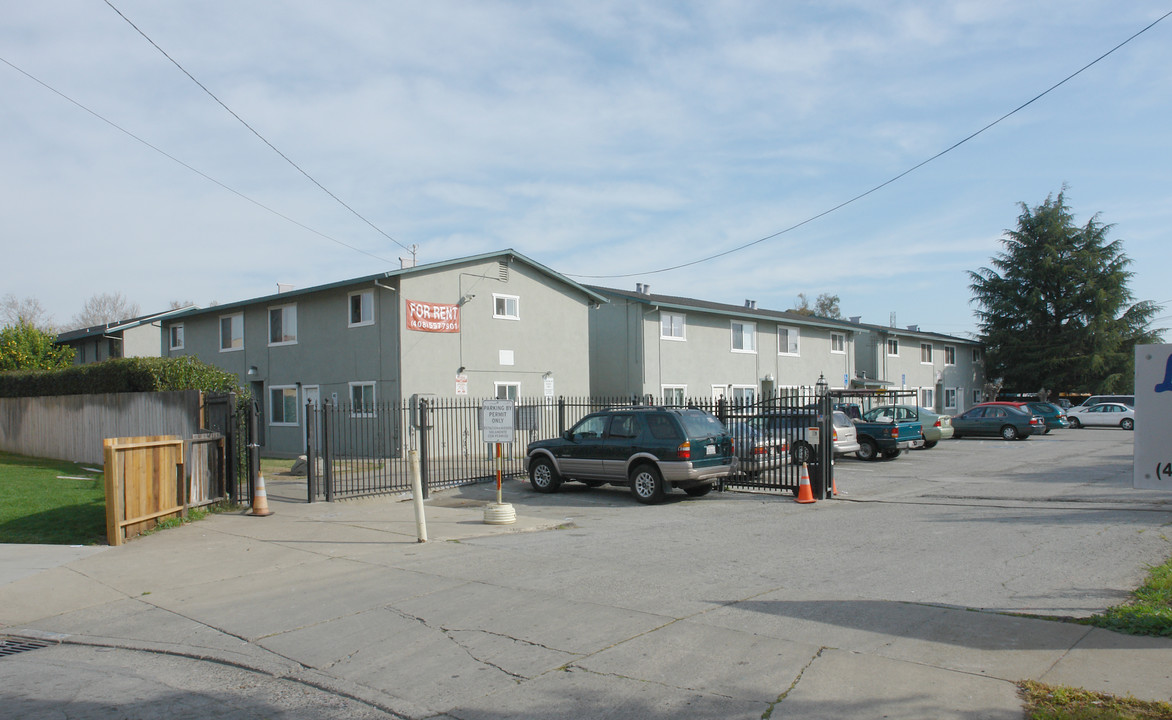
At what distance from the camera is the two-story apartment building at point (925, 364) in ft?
151

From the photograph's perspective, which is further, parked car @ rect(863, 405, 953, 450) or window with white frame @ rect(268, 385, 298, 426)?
window with white frame @ rect(268, 385, 298, 426)

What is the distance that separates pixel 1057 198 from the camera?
182 ft

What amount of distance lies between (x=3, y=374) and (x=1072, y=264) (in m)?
58.9

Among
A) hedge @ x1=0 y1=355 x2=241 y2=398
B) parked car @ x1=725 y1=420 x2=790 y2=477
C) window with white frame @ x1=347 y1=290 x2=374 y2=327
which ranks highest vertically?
window with white frame @ x1=347 y1=290 x2=374 y2=327

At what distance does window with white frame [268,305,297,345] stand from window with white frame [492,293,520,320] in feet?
23.1

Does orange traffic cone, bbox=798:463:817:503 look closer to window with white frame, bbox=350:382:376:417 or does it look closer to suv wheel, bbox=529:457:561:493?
suv wheel, bbox=529:457:561:493

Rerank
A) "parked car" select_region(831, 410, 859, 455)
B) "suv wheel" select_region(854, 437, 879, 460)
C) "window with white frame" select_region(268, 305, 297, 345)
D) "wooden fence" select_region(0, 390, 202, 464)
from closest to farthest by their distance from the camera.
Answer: "wooden fence" select_region(0, 390, 202, 464) → "parked car" select_region(831, 410, 859, 455) → "suv wheel" select_region(854, 437, 879, 460) → "window with white frame" select_region(268, 305, 297, 345)

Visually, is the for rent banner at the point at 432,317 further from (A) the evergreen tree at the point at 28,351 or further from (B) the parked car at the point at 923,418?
(A) the evergreen tree at the point at 28,351

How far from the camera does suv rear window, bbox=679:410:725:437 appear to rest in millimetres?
14688

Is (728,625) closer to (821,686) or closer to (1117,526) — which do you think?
(821,686)

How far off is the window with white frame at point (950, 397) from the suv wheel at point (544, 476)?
142ft

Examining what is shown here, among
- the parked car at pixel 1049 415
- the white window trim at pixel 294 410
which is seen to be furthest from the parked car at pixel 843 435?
the parked car at pixel 1049 415

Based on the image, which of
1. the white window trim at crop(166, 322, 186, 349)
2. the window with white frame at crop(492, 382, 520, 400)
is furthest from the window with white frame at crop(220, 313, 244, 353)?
the window with white frame at crop(492, 382, 520, 400)

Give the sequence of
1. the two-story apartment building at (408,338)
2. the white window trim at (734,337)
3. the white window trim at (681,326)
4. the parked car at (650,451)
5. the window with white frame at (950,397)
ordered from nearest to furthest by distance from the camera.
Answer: the parked car at (650,451) < the two-story apartment building at (408,338) < the white window trim at (681,326) < the white window trim at (734,337) < the window with white frame at (950,397)
